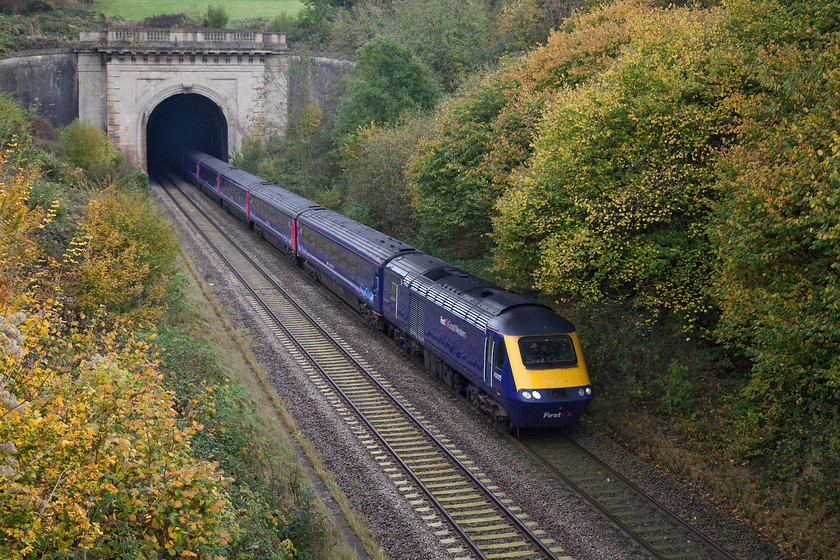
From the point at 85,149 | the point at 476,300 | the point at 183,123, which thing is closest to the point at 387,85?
the point at 85,149

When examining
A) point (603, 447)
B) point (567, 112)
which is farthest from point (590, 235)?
point (603, 447)

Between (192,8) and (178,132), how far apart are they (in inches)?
672

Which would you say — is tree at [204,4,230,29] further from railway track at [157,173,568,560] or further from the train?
railway track at [157,173,568,560]

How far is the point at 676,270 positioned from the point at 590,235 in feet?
7.21

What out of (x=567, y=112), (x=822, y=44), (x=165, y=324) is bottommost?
(x=165, y=324)

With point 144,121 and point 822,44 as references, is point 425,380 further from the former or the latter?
point 144,121

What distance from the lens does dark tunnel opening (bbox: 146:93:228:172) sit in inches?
2346

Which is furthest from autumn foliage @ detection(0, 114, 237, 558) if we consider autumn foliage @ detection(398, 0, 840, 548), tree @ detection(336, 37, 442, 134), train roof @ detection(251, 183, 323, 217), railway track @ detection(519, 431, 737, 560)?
tree @ detection(336, 37, 442, 134)

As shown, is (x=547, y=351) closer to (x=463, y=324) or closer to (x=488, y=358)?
(x=488, y=358)

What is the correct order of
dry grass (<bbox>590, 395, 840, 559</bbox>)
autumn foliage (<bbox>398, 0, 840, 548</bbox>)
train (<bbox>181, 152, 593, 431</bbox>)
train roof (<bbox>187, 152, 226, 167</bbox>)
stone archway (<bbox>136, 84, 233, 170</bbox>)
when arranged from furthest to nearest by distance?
stone archway (<bbox>136, 84, 233, 170</bbox>), train roof (<bbox>187, 152, 226, 167</bbox>), train (<bbox>181, 152, 593, 431</bbox>), dry grass (<bbox>590, 395, 840, 559</bbox>), autumn foliage (<bbox>398, 0, 840, 548</bbox>)

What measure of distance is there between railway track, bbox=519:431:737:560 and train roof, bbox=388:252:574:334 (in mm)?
2764

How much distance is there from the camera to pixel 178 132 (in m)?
68.9

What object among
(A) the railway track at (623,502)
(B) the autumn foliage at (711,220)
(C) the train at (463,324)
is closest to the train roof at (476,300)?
(C) the train at (463,324)

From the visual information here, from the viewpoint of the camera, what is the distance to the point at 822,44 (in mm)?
14039
